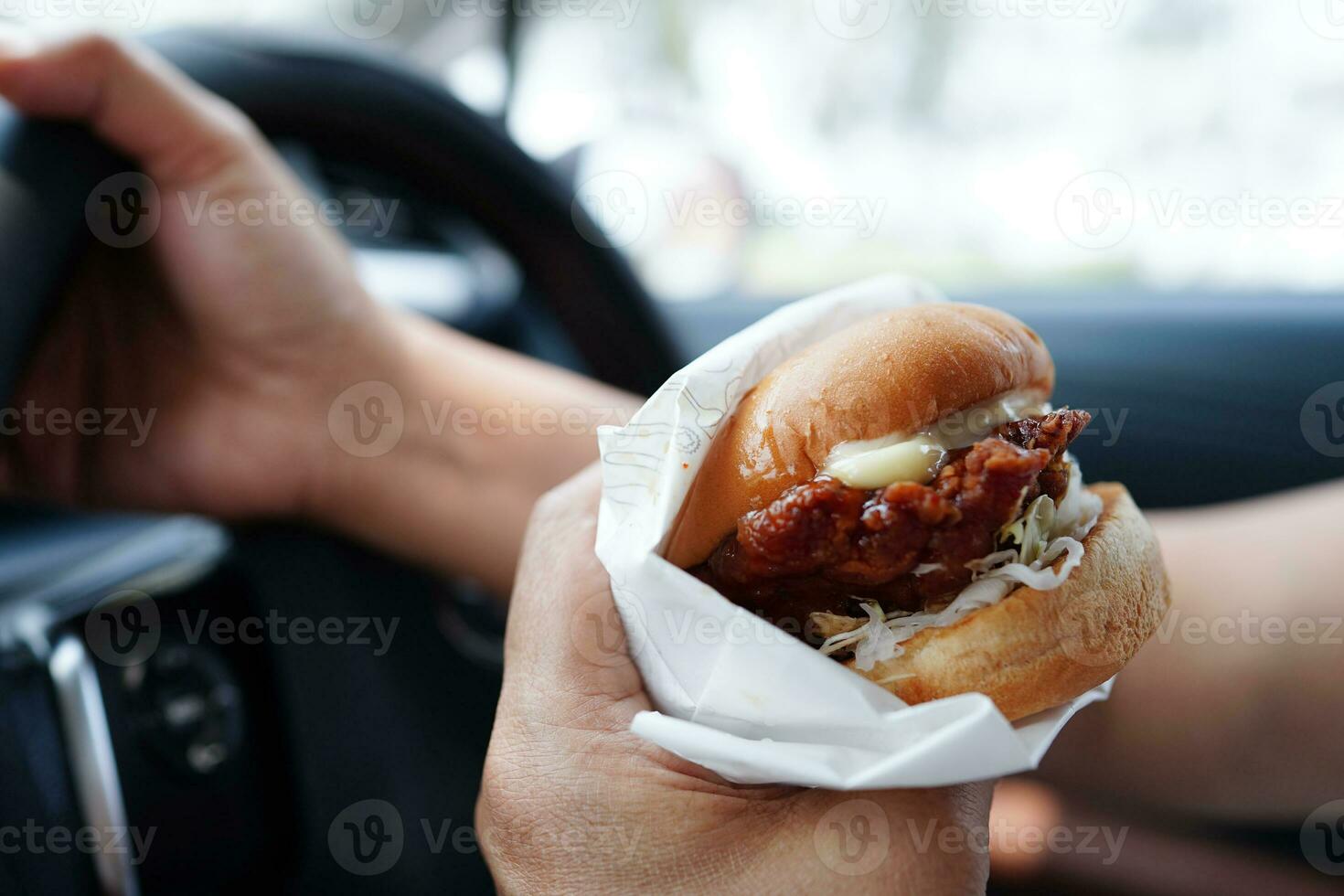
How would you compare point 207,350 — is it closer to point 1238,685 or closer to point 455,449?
point 455,449

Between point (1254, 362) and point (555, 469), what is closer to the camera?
point (555, 469)

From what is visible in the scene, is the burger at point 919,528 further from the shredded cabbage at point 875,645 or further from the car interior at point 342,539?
the car interior at point 342,539

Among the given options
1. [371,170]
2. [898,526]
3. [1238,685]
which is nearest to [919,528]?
[898,526]

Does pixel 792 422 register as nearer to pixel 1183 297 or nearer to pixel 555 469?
pixel 555 469

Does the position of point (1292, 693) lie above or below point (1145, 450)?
below

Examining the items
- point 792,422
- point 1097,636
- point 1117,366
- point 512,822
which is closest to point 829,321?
point 792,422

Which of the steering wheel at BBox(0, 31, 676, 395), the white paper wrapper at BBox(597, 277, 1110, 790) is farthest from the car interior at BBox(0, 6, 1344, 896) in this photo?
the white paper wrapper at BBox(597, 277, 1110, 790)

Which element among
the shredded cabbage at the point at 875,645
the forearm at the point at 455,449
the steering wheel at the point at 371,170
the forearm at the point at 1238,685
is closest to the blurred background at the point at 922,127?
the steering wheel at the point at 371,170
